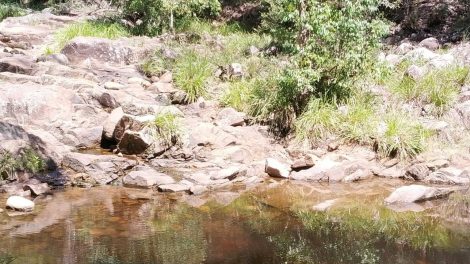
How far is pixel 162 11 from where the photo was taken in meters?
12.9

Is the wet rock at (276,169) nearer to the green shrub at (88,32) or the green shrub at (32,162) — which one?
the green shrub at (32,162)

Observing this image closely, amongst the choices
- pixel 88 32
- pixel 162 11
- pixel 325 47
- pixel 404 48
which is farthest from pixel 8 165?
pixel 404 48

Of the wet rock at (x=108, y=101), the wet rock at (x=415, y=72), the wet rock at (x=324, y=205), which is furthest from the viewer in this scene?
the wet rock at (x=415, y=72)

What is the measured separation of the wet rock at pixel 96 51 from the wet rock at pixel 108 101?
2413 millimetres

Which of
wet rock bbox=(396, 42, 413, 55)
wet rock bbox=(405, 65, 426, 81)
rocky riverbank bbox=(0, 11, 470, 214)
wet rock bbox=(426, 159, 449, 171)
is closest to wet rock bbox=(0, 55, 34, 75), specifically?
rocky riverbank bbox=(0, 11, 470, 214)

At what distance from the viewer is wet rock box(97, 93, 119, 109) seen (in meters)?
8.84

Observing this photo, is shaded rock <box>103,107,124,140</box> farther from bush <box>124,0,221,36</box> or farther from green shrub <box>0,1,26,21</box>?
green shrub <box>0,1,26,21</box>

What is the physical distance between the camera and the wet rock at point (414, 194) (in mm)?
6137

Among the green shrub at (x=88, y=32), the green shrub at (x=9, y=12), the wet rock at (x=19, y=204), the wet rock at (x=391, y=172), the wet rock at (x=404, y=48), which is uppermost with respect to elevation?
the wet rock at (x=404, y=48)

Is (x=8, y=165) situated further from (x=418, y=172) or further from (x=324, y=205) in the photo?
(x=418, y=172)

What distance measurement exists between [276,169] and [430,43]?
5.94 m

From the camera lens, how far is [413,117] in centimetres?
830

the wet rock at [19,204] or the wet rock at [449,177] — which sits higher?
the wet rock at [449,177]

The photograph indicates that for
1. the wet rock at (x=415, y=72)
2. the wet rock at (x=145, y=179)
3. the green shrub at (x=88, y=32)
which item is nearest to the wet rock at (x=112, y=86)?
the green shrub at (x=88, y=32)
